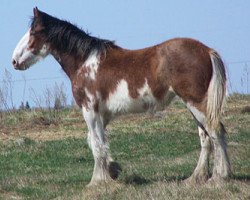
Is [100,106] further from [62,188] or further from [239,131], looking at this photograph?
[239,131]

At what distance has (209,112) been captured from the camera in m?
9.77

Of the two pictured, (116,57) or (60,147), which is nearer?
(116,57)

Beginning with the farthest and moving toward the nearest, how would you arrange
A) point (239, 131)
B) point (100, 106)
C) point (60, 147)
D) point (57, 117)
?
point (57, 117)
point (239, 131)
point (60, 147)
point (100, 106)

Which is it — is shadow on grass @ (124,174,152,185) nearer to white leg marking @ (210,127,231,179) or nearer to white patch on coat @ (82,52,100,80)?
white leg marking @ (210,127,231,179)

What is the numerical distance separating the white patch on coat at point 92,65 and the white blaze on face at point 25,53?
2.52 ft

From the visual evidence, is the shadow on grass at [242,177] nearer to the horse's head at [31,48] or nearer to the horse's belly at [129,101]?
the horse's belly at [129,101]

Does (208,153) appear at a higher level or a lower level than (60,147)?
higher

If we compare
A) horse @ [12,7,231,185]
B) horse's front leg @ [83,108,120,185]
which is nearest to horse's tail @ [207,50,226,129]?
horse @ [12,7,231,185]

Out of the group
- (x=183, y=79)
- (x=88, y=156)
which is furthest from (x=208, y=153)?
(x=88, y=156)

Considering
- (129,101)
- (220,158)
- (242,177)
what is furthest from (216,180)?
(129,101)

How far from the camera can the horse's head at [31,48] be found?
11.0 meters

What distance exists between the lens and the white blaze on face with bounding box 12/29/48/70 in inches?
439

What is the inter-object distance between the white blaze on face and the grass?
6.00ft

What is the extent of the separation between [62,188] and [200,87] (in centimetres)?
250
